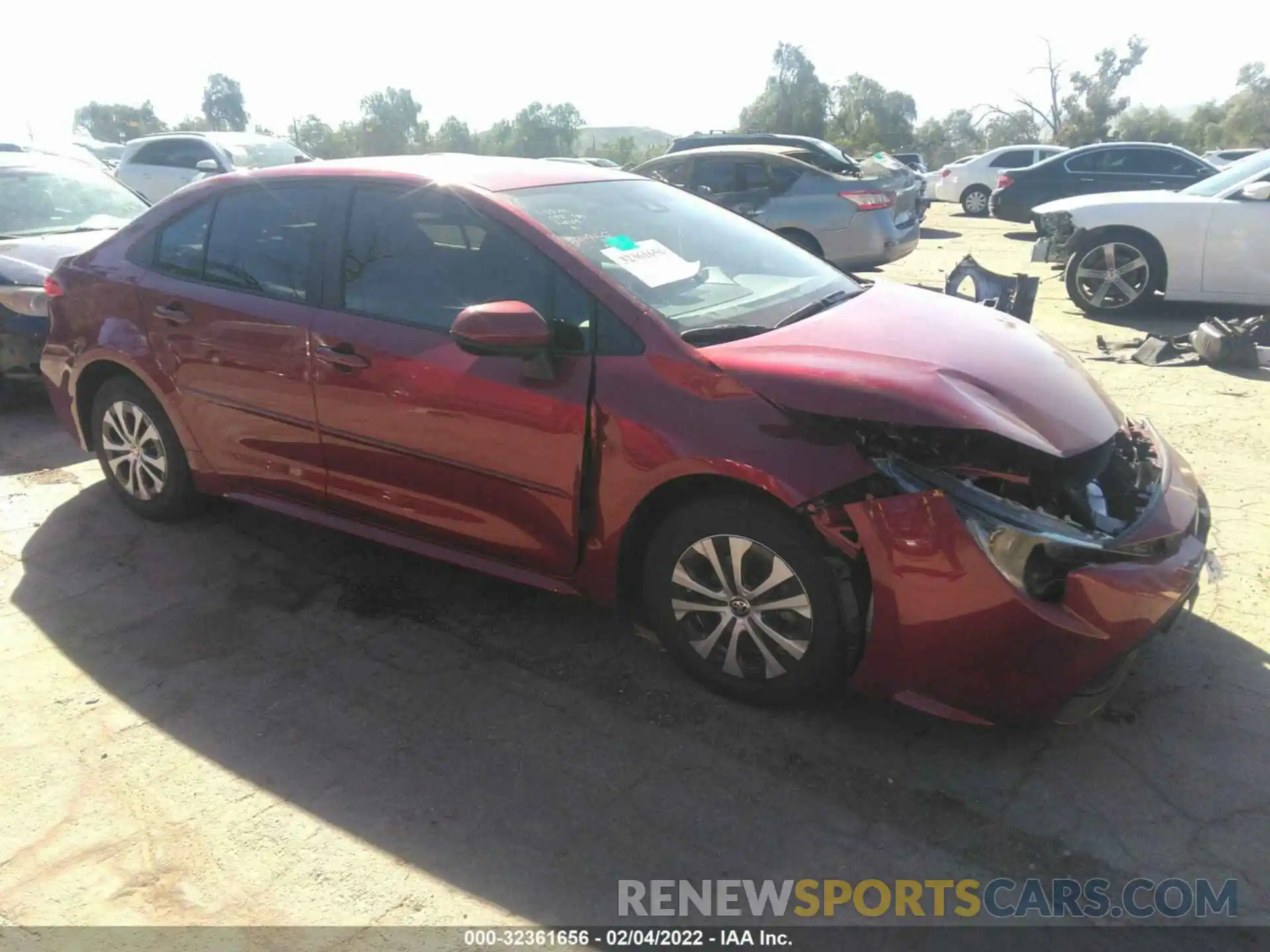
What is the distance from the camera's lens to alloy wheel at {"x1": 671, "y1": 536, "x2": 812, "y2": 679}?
9.66 ft

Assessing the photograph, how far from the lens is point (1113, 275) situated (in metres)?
9.02

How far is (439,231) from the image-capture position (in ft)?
11.8

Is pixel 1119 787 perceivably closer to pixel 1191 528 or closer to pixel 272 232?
pixel 1191 528

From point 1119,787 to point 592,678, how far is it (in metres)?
1.67

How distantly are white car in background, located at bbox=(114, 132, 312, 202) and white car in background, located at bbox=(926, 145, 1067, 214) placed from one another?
14470mm

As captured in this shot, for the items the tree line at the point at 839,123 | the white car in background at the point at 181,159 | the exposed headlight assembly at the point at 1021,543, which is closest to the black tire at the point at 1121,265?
the exposed headlight assembly at the point at 1021,543

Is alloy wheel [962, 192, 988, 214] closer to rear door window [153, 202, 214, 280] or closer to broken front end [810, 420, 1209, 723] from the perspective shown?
rear door window [153, 202, 214, 280]

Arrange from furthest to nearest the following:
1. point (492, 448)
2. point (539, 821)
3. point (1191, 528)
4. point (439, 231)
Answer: point (439, 231) < point (492, 448) < point (1191, 528) < point (539, 821)

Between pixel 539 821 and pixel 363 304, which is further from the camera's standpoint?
pixel 363 304

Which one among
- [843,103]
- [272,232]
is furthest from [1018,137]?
[272,232]

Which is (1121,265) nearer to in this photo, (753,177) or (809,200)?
(809,200)

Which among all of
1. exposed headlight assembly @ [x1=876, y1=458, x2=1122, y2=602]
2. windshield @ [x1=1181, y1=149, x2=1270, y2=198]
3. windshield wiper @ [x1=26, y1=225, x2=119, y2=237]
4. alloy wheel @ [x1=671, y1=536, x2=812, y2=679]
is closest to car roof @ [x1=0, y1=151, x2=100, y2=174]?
windshield wiper @ [x1=26, y1=225, x2=119, y2=237]

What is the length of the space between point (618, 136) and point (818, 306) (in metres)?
76.3

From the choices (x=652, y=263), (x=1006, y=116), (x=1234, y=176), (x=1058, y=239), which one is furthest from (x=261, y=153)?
(x=1006, y=116)
